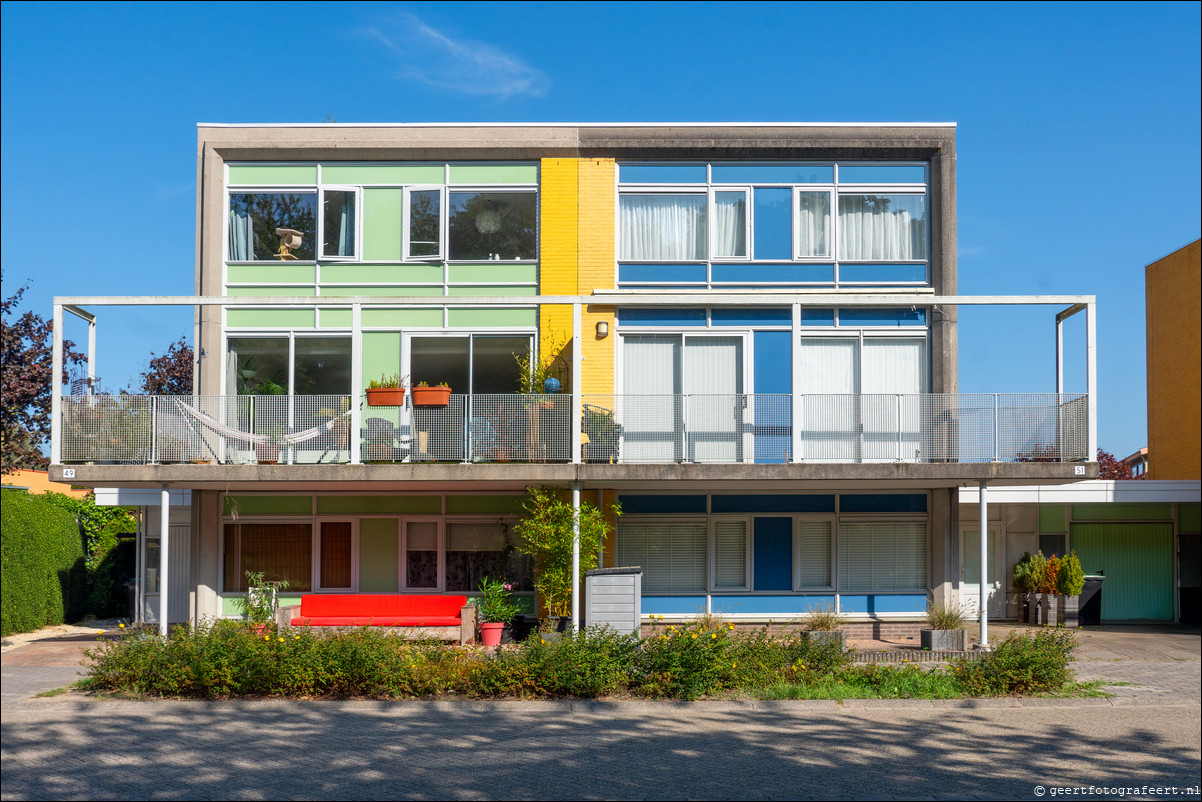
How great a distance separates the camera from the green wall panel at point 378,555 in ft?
62.6

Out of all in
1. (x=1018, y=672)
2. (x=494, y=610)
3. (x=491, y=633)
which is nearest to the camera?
(x=1018, y=672)

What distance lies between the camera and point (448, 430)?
1655 cm

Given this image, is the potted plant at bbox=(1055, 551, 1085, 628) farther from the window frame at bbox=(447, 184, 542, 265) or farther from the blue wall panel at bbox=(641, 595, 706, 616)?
the window frame at bbox=(447, 184, 542, 265)

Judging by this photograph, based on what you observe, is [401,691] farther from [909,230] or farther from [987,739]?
[909,230]

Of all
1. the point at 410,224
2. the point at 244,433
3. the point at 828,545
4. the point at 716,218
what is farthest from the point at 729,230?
the point at 244,433

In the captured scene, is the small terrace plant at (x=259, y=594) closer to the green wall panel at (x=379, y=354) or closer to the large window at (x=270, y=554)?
the large window at (x=270, y=554)

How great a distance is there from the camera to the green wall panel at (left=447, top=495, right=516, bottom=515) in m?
18.9

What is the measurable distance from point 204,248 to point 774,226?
10.5 metres

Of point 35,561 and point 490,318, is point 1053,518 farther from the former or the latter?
point 35,561

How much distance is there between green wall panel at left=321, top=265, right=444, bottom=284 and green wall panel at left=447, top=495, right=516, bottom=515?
161 inches

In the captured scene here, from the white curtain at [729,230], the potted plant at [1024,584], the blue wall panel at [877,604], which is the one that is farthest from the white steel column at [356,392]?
the potted plant at [1024,584]

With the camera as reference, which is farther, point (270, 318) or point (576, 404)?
point (270, 318)

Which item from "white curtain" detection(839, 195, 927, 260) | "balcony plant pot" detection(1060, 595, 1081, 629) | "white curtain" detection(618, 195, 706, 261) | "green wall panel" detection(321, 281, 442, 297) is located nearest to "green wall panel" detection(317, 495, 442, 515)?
"green wall panel" detection(321, 281, 442, 297)

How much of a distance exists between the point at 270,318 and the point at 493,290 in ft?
13.6
